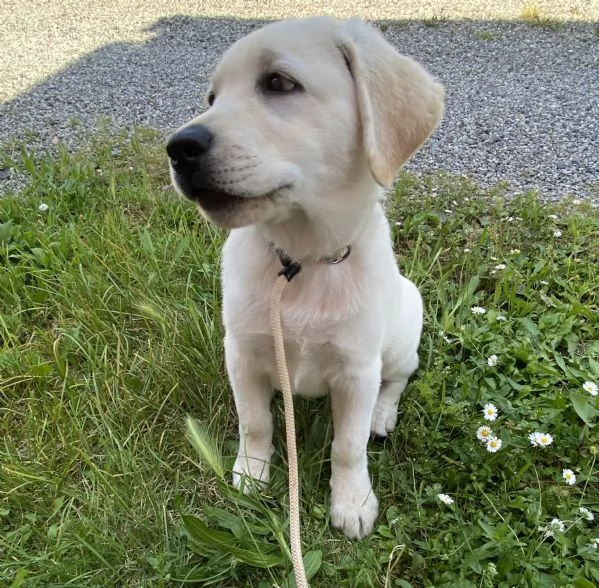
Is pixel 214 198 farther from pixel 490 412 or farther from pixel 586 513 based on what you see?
pixel 586 513

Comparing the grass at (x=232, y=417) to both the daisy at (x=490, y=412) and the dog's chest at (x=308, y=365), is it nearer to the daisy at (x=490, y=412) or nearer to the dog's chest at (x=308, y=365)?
the daisy at (x=490, y=412)

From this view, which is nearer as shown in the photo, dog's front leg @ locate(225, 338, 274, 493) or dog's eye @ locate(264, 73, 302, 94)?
dog's eye @ locate(264, 73, 302, 94)

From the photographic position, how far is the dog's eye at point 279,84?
1.63m

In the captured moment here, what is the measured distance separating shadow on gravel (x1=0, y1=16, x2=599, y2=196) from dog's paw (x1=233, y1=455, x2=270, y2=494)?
298 cm

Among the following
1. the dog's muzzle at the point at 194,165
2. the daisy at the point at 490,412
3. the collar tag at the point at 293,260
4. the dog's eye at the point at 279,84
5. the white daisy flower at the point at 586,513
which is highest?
the dog's eye at the point at 279,84

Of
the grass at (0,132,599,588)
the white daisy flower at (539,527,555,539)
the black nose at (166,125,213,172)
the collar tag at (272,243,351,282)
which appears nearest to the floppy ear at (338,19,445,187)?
the collar tag at (272,243,351,282)

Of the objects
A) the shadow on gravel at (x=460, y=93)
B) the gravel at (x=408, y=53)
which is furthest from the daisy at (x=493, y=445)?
the shadow on gravel at (x=460, y=93)

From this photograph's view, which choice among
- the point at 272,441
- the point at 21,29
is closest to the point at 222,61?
the point at 272,441

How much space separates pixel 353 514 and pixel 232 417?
2.24ft

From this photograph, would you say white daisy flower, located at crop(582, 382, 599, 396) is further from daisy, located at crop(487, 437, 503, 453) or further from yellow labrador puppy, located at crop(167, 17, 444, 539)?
yellow labrador puppy, located at crop(167, 17, 444, 539)

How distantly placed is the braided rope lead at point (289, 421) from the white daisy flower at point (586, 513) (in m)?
1.04

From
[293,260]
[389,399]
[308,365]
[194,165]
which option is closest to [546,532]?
[389,399]

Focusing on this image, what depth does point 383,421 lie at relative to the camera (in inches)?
99.1

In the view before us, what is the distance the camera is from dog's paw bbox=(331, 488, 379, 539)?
215cm
